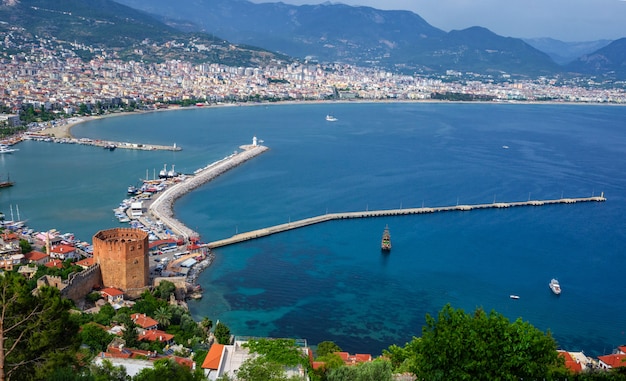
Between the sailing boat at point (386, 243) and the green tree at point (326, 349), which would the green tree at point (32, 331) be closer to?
the green tree at point (326, 349)

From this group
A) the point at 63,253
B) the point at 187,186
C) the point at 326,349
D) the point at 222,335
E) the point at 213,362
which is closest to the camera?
the point at 213,362

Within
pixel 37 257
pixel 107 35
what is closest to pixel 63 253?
pixel 37 257

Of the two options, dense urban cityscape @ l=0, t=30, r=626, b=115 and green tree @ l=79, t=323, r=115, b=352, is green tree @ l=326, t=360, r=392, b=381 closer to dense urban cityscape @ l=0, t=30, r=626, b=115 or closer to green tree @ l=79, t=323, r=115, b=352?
green tree @ l=79, t=323, r=115, b=352

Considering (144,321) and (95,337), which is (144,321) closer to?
(144,321)

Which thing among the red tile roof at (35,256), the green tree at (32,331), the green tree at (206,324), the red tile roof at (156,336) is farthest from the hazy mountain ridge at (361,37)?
the green tree at (32,331)

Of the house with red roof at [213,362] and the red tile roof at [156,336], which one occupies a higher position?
the house with red roof at [213,362]

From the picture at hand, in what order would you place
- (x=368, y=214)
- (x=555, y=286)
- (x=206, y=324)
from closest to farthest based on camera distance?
(x=206, y=324) → (x=555, y=286) → (x=368, y=214)
